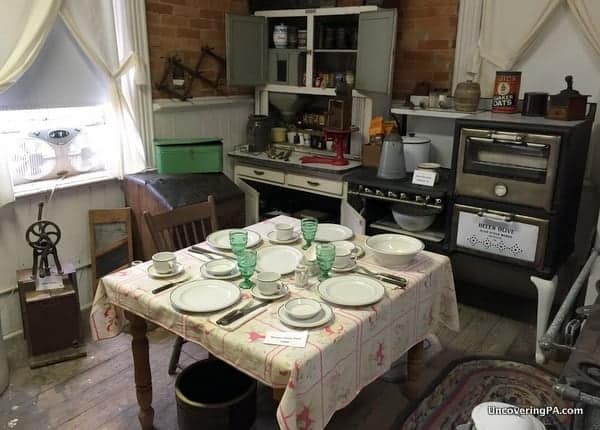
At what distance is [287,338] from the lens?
55.6 inches

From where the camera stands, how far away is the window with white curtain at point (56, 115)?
→ 2.73 meters

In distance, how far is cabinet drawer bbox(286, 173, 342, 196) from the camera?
10.6ft

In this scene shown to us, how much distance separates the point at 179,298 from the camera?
1615mm

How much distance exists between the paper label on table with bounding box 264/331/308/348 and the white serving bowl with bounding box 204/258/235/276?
42 cm

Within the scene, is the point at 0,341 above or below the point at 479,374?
above

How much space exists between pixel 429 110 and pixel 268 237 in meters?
1.44

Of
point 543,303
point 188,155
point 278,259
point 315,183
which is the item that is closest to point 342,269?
point 278,259

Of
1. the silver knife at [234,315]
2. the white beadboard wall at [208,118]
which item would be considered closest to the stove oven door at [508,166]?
the silver knife at [234,315]

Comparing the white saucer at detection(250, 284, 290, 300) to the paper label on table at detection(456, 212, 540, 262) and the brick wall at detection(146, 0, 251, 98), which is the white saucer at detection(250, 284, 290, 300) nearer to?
the paper label on table at detection(456, 212, 540, 262)

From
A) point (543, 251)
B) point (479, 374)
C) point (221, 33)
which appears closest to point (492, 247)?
point (543, 251)

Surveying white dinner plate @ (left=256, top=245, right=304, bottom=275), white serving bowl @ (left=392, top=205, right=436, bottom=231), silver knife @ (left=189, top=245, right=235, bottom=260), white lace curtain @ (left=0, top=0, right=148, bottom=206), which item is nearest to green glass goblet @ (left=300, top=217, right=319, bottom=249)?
white dinner plate @ (left=256, top=245, right=304, bottom=275)

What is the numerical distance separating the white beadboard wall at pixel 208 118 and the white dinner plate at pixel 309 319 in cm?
225

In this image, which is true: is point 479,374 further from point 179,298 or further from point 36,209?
point 36,209

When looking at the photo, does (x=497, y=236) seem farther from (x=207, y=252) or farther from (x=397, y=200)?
(x=207, y=252)
